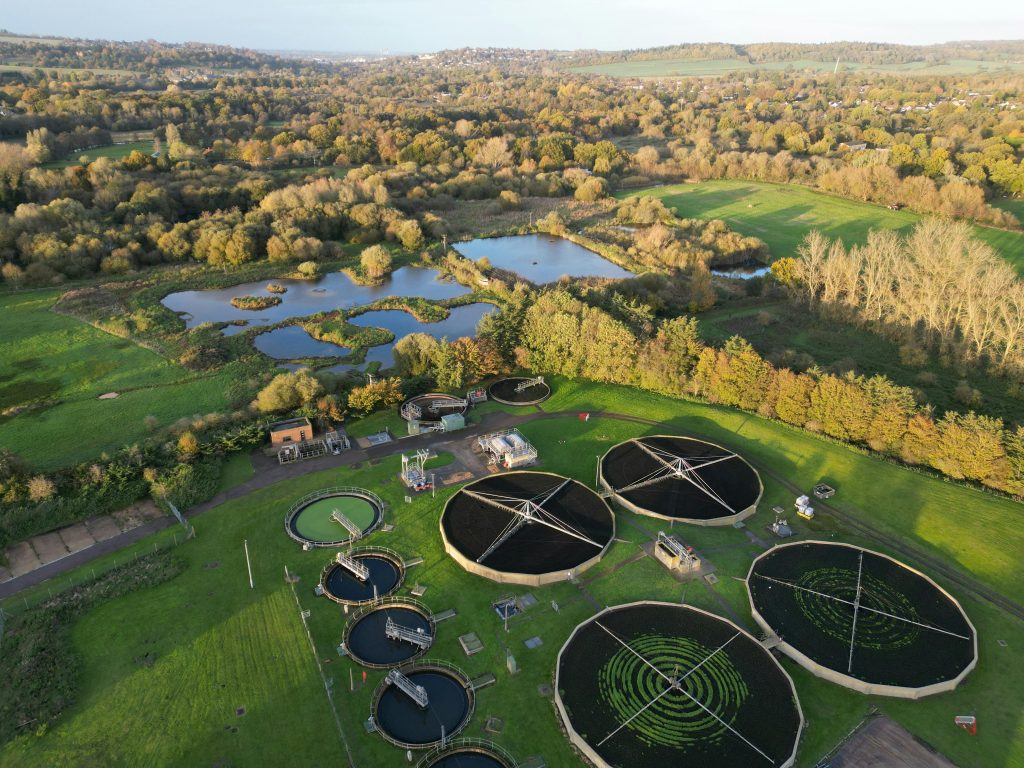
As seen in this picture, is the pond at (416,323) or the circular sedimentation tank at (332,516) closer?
the circular sedimentation tank at (332,516)

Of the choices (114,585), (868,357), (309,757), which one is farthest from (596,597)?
(868,357)

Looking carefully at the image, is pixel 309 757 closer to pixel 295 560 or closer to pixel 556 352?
pixel 295 560

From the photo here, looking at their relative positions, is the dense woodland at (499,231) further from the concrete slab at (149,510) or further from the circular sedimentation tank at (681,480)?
the circular sedimentation tank at (681,480)

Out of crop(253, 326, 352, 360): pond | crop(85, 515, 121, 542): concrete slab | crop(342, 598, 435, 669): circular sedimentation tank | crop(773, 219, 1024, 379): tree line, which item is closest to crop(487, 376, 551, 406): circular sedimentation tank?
crop(253, 326, 352, 360): pond

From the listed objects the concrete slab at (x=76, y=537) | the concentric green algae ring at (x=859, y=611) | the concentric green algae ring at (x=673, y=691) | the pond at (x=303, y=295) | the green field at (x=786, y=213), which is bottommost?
the pond at (x=303, y=295)

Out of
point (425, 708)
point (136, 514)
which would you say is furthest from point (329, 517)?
point (425, 708)

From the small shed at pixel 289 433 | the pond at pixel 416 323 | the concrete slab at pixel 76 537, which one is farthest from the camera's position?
the pond at pixel 416 323

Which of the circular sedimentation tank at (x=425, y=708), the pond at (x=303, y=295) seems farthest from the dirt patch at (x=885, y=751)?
the pond at (x=303, y=295)
